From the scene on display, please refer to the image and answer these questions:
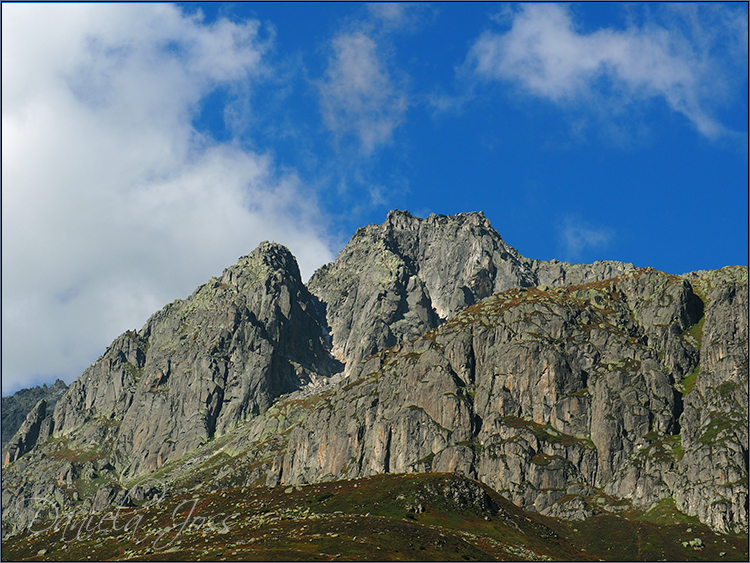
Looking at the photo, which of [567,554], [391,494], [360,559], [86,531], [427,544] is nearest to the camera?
[360,559]

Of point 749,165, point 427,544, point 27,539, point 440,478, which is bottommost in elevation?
point 27,539

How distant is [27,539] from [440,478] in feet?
370

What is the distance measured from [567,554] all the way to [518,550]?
27053mm

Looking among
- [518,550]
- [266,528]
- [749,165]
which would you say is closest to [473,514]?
[518,550]

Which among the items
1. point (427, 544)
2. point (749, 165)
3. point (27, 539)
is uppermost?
point (749, 165)

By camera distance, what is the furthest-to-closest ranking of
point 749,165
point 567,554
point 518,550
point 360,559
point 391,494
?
point 391,494 → point 567,554 → point 518,550 → point 749,165 → point 360,559

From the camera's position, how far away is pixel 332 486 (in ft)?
613

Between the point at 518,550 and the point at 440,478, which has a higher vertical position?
the point at 440,478

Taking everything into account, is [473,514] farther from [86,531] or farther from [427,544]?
[86,531]

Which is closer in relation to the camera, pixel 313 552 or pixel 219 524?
pixel 313 552

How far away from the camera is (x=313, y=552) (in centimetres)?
10731

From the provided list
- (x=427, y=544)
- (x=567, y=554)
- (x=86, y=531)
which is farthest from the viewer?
(x=86, y=531)

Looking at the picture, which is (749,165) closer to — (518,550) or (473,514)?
(518,550)

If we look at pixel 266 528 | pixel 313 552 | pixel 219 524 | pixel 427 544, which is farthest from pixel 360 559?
pixel 219 524
